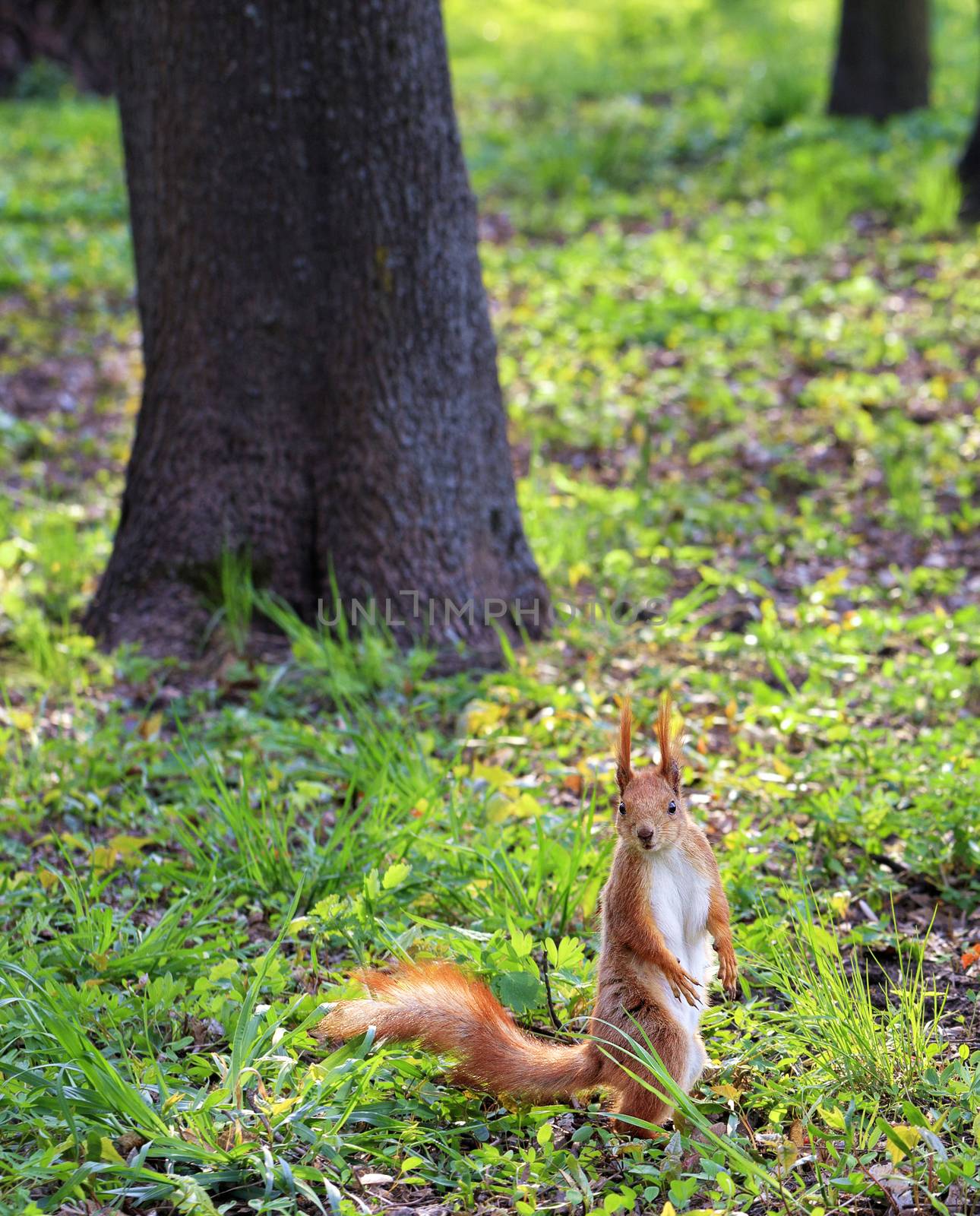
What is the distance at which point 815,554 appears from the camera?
4.66 meters

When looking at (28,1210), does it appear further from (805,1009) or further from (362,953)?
(805,1009)

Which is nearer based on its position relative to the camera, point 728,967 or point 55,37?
point 728,967

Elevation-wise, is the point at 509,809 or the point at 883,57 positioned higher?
the point at 883,57

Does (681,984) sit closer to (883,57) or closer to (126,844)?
(126,844)

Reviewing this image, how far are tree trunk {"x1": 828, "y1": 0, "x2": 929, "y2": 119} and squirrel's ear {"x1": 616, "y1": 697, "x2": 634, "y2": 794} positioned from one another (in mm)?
9095

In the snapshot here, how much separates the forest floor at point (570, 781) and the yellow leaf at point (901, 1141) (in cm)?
1

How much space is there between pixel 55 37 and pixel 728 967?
629 inches

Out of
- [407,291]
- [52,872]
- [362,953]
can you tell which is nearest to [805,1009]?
[362,953]

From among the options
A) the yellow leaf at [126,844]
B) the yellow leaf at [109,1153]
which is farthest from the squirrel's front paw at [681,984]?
the yellow leaf at [126,844]

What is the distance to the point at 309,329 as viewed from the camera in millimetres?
3850

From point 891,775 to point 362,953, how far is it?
1.40 metres

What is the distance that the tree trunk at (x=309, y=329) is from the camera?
3701mm

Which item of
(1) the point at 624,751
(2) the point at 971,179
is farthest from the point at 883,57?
(1) the point at 624,751

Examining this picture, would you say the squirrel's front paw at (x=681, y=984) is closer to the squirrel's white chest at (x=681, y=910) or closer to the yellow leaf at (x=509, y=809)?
the squirrel's white chest at (x=681, y=910)
